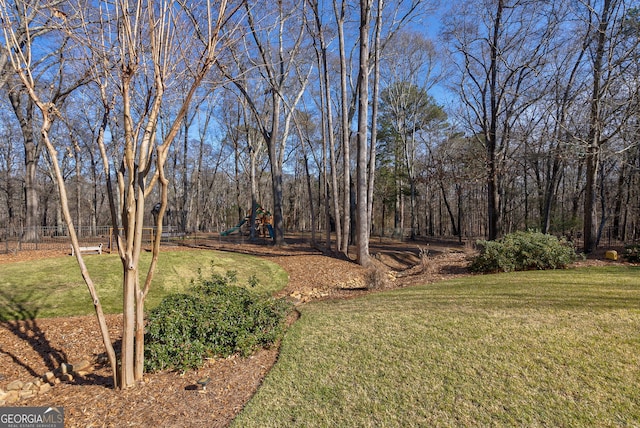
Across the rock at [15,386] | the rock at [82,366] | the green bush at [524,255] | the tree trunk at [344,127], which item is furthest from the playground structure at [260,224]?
the rock at [15,386]

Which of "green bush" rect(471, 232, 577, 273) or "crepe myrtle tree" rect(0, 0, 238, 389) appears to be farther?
"green bush" rect(471, 232, 577, 273)

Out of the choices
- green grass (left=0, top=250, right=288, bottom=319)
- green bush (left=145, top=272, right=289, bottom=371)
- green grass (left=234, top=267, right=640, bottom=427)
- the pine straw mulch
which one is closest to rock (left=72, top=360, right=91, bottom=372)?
the pine straw mulch

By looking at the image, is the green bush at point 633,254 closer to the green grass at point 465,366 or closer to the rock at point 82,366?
the green grass at point 465,366

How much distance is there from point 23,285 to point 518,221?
99.2 ft

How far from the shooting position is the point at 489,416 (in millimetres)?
2510

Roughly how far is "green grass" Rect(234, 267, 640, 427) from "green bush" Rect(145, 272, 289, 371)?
41 centimetres

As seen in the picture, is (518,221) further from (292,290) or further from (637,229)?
(292,290)

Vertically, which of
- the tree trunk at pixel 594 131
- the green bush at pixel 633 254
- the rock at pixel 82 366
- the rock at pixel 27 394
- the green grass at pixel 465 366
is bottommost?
the rock at pixel 82 366

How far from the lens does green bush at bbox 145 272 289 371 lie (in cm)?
360

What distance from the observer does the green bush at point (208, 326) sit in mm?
3600

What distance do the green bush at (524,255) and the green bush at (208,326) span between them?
674 centimetres

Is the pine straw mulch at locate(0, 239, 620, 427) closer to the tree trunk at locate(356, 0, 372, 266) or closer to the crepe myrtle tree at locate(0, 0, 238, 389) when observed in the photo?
the crepe myrtle tree at locate(0, 0, 238, 389)

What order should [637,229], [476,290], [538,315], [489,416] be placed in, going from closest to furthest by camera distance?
[489,416] → [538,315] → [476,290] → [637,229]

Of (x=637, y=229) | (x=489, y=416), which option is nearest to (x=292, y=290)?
(x=489, y=416)
